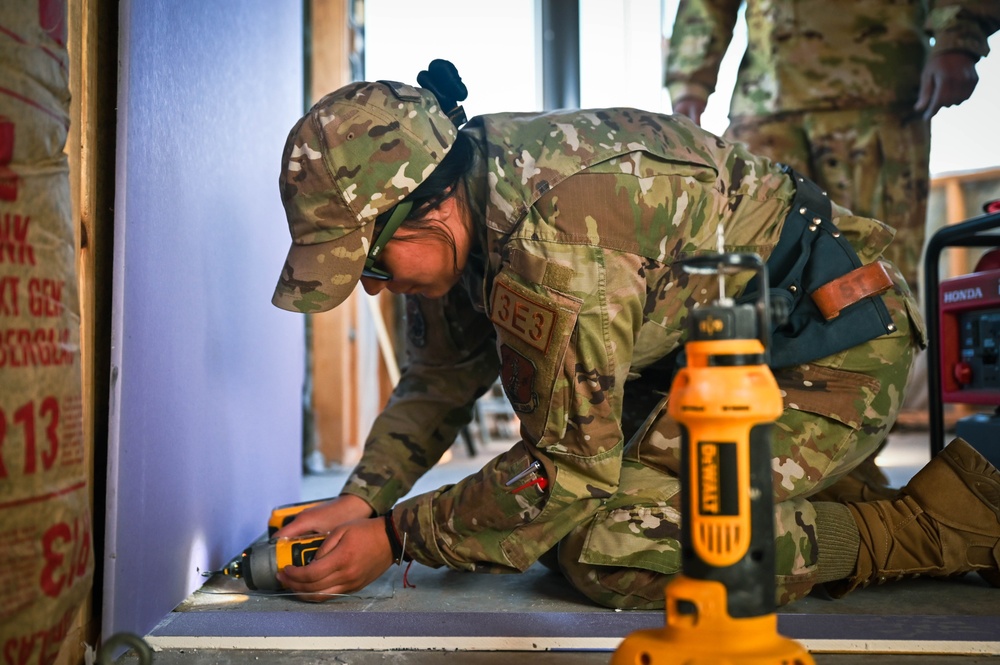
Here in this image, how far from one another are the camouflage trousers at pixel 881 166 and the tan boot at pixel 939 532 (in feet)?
3.58

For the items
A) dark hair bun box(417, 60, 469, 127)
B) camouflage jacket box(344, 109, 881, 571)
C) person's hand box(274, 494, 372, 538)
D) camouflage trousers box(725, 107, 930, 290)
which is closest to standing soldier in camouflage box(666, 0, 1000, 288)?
camouflage trousers box(725, 107, 930, 290)

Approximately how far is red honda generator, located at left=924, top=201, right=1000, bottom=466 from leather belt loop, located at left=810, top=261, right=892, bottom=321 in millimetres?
648

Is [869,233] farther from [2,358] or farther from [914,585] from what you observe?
[2,358]

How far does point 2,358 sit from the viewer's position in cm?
76

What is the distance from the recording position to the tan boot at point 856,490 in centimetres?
170

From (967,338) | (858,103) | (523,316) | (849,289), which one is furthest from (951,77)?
(523,316)

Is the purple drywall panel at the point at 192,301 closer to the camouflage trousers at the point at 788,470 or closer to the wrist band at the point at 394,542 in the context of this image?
the wrist band at the point at 394,542

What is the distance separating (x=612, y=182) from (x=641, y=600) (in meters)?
0.65

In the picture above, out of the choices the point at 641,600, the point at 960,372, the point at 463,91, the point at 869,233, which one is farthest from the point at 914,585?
the point at 463,91

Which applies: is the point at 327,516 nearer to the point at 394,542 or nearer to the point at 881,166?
the point at 394,542

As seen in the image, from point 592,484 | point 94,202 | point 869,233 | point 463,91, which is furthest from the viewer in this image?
point 869,233

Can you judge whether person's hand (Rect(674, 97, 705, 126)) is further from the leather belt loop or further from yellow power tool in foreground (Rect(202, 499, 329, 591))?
yellow power tool in foreground (Rect(202, 499, 329, 591))

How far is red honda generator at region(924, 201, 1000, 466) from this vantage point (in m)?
2.04

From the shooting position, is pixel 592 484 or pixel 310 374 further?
pixel 310 374
